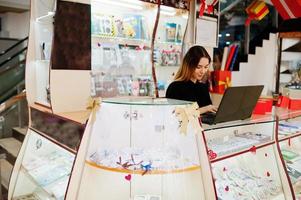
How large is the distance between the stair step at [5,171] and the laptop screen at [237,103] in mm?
2413

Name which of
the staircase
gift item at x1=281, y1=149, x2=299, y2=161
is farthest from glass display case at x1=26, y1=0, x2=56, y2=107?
the staircase

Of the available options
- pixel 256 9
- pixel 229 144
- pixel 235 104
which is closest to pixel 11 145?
pixel 229 144

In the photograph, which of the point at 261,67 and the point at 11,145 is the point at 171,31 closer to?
the point at 261,67

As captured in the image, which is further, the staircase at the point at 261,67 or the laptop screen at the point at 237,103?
the staircase at the point at 261,67

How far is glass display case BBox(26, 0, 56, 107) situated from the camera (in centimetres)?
261

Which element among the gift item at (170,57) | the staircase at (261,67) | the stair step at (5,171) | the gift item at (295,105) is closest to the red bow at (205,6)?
the gift item at (170,57)

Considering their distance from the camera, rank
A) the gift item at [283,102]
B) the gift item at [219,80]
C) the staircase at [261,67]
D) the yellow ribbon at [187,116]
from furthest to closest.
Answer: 1. the staircase at [261,67]
2. the gift item at [219,80]
3. the gift item at [283,102]
4. the yellow ribbon at [187,116]

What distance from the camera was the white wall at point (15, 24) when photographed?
684cm

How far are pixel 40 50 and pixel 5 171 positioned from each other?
5.24 feet

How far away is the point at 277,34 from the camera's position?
543 centimetres

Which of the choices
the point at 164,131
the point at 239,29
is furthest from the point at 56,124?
the point at 239,29

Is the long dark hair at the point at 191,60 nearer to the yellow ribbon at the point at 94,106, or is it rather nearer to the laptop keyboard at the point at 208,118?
the laptop keyboard at the point at 208,118

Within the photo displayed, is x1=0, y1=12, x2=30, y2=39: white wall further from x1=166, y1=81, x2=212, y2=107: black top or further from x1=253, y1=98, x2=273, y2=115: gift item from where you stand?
x1=253, y1=98, x2=273, y2=115: gift item

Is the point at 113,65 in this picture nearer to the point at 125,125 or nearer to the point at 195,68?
the point at 195,68
